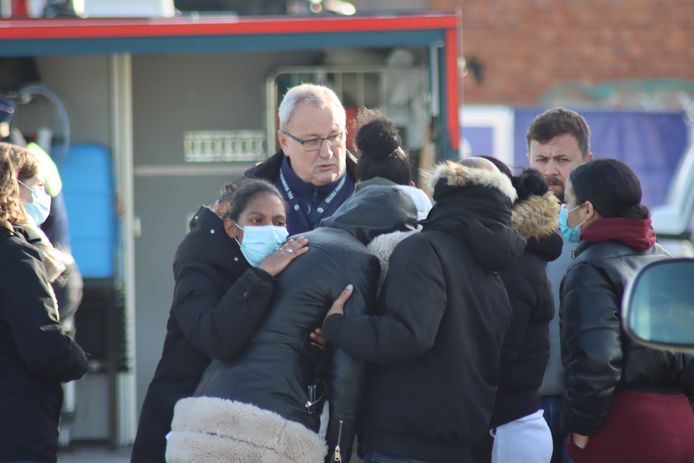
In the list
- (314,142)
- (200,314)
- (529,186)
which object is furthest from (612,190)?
(200,314)

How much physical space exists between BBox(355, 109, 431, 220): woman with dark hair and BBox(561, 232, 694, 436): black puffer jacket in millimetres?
631

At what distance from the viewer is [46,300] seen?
3818 millimetres

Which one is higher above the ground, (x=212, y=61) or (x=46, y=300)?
(x=212, y=61)

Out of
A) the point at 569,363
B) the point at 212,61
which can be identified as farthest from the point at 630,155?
the point at 569,363

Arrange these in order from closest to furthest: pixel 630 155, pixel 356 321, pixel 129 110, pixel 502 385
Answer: pixel 356 321 < pixel 502 385 < pixel 129 110 < pixel 630 155

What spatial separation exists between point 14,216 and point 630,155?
816cm

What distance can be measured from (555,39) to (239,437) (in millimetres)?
10993

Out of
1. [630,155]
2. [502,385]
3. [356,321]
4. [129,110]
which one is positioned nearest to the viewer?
[356,321]

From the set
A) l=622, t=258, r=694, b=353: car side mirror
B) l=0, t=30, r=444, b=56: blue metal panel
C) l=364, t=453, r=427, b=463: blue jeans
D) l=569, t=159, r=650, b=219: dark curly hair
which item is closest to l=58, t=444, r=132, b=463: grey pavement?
l=0, t=30, r=444, b=56: blue metal panel

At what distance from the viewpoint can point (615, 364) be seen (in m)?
3.72

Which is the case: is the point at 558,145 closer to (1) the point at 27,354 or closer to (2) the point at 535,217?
(2) the point at 535,217

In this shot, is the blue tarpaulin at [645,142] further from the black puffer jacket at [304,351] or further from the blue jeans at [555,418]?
the black puffer jacket at [304,351]

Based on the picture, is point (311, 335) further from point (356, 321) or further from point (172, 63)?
point (172, 63)

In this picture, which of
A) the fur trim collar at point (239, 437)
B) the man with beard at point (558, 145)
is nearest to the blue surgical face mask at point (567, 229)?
the man with beard at point (558, 145)
